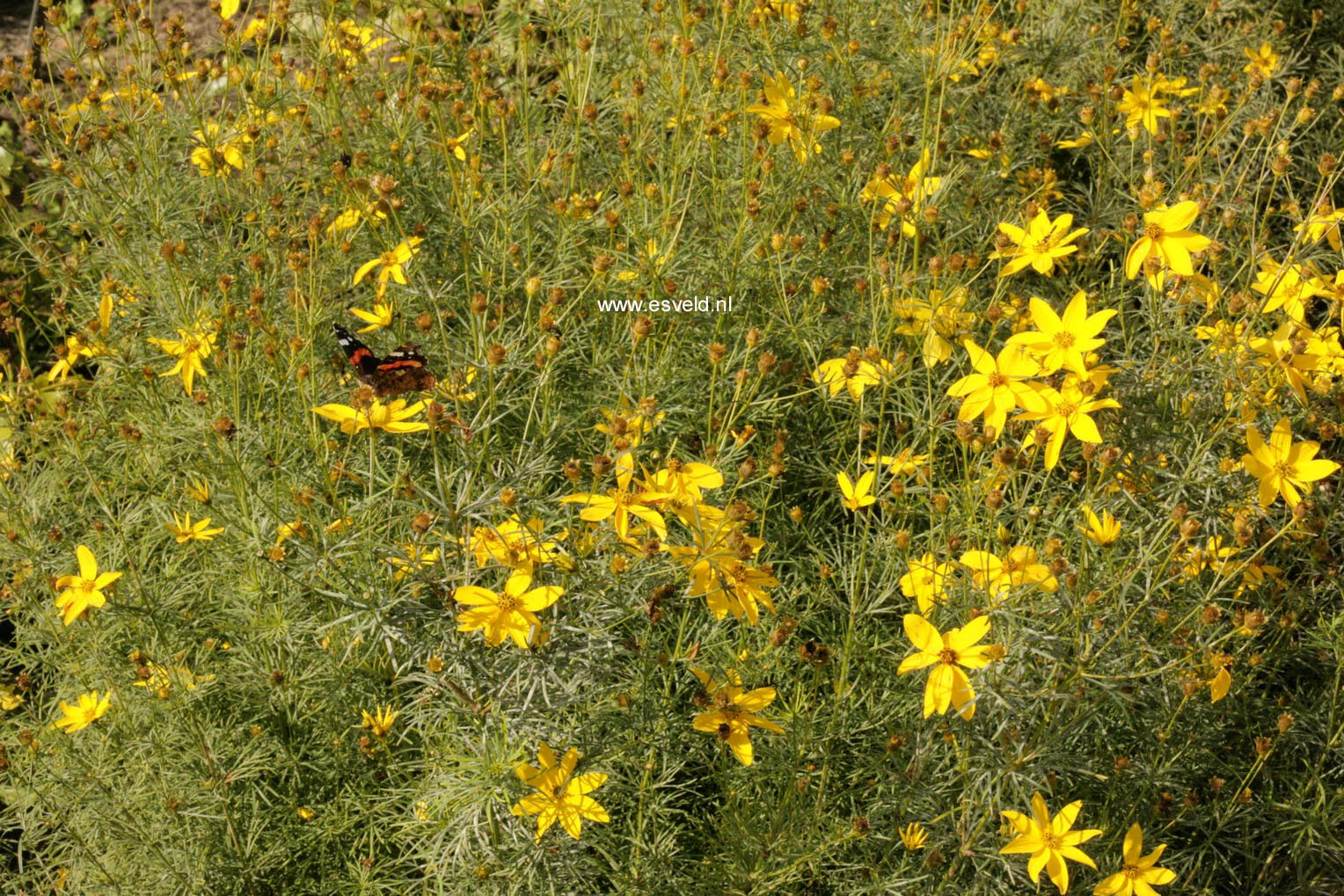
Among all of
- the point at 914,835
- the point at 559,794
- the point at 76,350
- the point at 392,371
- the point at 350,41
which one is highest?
the point at 350,41

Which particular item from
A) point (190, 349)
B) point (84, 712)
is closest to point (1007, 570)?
point (190, 349)

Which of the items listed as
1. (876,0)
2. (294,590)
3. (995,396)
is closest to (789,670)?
(995,396)

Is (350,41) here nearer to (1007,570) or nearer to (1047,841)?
(1007,570)

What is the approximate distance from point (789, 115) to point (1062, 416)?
1240 millimetres

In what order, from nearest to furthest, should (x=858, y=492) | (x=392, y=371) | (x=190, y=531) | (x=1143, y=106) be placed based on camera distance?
1. (x=392, y=371)
2. (x=858, y=492)
3. (x=190, y=531)
4. (x=1143, y=106)

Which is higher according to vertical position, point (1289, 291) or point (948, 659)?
point (1289, 291)

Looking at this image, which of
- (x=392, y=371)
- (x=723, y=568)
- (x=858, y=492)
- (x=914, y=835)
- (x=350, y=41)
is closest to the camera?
(x=723, y=568)

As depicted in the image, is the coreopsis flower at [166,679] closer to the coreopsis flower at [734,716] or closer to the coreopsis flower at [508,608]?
the coreopsis flower at [508,608]

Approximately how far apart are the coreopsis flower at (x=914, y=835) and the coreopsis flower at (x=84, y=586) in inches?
63.7

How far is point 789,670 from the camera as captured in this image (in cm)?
265

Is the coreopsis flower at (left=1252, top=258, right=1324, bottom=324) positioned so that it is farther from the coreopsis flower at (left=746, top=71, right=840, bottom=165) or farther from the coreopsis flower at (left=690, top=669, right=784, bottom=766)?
the coreopsis flower at (left=690, top=669, right=784, bottom=766)

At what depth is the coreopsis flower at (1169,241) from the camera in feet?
6.97

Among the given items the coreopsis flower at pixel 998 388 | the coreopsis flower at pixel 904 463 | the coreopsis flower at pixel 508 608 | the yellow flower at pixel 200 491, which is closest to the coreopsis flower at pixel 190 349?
the yellow flower at pixel 200 491

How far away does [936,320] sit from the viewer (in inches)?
97.7
